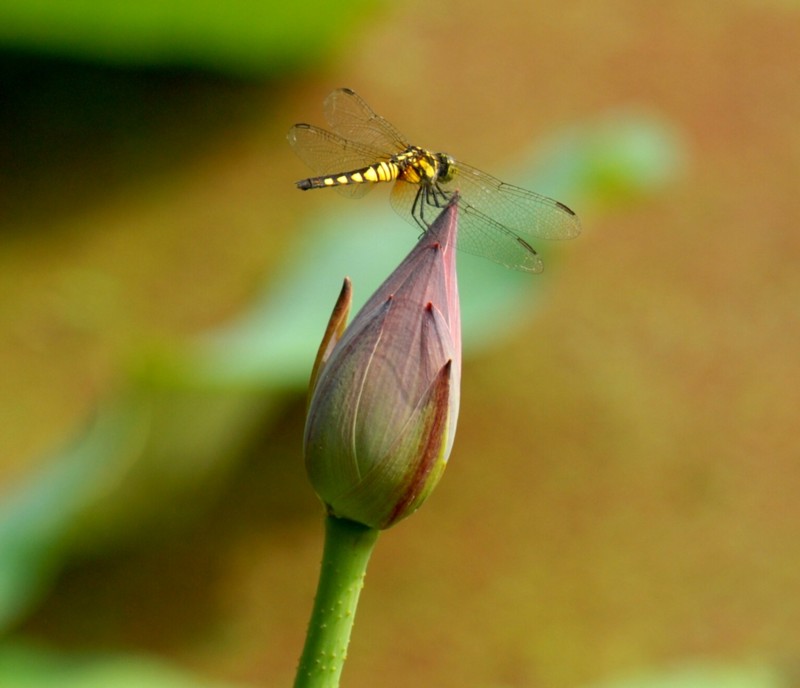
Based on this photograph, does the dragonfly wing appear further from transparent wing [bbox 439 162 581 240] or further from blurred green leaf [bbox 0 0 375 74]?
blurred green leaf [bbox 0 0 375 74]

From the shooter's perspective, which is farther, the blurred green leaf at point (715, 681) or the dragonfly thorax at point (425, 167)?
the blurred green leaf at point (715, 681)

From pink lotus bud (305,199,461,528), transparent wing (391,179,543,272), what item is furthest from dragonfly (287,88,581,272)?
pink lotus bud (305,199,461,528)

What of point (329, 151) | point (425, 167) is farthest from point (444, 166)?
point (329, 151)

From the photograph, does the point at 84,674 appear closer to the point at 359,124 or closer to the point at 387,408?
the point at 359,124

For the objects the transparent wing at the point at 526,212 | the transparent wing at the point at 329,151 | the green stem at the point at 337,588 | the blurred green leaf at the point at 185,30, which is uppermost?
the blurred green leaf at the point at 185,30

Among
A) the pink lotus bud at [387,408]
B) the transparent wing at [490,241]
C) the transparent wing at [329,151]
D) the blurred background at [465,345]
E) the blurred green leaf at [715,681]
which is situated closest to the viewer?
the pink lotus bud at [387,408]

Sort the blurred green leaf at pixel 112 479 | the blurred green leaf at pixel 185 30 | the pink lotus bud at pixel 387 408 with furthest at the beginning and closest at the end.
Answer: the blurred green leaf at pixel 185 30, the blurred green leaf at pixel 112 479, the pink lotus bud at pixel 387 408

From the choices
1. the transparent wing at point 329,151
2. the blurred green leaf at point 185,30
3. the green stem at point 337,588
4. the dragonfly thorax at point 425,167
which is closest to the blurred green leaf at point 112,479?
the transparent wing at point 329,151

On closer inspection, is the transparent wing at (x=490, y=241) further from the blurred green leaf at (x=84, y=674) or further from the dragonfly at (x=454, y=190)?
the blurred green leaf at (x=84, y=674)
